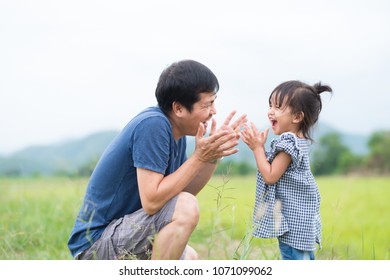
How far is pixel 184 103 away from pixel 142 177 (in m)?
0.52

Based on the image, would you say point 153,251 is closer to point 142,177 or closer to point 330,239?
point 142,177

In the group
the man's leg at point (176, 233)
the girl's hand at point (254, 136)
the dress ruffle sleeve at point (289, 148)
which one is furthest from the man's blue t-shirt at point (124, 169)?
the dress ruffle sleeve at point (289, 148)

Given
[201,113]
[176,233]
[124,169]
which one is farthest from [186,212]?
[201,113]

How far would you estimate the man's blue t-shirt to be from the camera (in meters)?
3.07

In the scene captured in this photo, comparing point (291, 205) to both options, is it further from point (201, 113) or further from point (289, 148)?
point (201, 113)

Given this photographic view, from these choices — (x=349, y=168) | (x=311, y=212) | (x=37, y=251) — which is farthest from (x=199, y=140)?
(x=349, y=168)

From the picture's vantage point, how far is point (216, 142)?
9.93ft

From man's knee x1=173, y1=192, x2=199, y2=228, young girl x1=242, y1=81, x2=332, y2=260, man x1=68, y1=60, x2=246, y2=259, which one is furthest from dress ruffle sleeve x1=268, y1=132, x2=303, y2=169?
man's knee x1=173, y1=192, x2=199, y2=228

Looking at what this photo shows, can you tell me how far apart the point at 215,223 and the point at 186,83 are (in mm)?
1045

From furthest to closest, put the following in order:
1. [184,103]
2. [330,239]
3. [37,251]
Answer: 1. [37,251]
2. [330,239]
3. [184,103]

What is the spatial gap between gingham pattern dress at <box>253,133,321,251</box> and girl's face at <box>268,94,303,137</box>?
0.06 meters

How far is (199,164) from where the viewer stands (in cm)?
306

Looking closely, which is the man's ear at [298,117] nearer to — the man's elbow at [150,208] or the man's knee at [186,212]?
the man's knee at [186,212]

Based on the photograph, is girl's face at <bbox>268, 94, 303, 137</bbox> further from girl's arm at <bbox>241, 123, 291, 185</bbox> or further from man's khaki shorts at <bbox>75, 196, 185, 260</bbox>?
man's khaki shorts at <bbox>75, 196, 185, 260</bbox>
